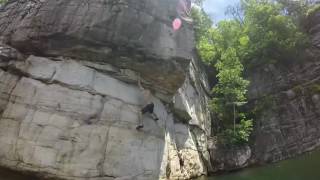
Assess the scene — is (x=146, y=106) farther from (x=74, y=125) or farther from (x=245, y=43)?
(x=245, y=43)

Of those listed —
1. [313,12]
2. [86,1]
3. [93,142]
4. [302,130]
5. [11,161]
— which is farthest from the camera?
[313,12]

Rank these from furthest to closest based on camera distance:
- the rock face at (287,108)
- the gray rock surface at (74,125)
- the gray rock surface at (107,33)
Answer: the rock face at (287,108)
the gray rock surface at (107,33)
the gray rock surface at (74,125)

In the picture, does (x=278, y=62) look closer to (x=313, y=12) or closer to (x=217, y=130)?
(x=313, y=12)

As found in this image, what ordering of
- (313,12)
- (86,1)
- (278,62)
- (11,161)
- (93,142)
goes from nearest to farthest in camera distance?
1. (11,161)
2. (93,142)
3. (86,1)
4. (278,62)
5. (313,12)

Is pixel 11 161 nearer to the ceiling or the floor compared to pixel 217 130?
nearer to the floor

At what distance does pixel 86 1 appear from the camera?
24766 mm

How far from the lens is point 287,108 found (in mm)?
41125

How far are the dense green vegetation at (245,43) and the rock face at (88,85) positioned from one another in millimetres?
12779

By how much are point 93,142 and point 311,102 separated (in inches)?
1107

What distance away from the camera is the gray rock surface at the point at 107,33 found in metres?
23.3

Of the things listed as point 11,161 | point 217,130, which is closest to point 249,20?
point 217,130

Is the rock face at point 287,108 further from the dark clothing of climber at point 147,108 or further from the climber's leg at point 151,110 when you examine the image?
the dark clothing of climber at point 147,108

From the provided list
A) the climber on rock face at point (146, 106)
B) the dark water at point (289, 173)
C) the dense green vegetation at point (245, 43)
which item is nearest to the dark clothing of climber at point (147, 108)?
the climber on rock face at point (146, 106)

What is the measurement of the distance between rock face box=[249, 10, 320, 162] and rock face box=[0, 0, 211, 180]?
45.2ft
